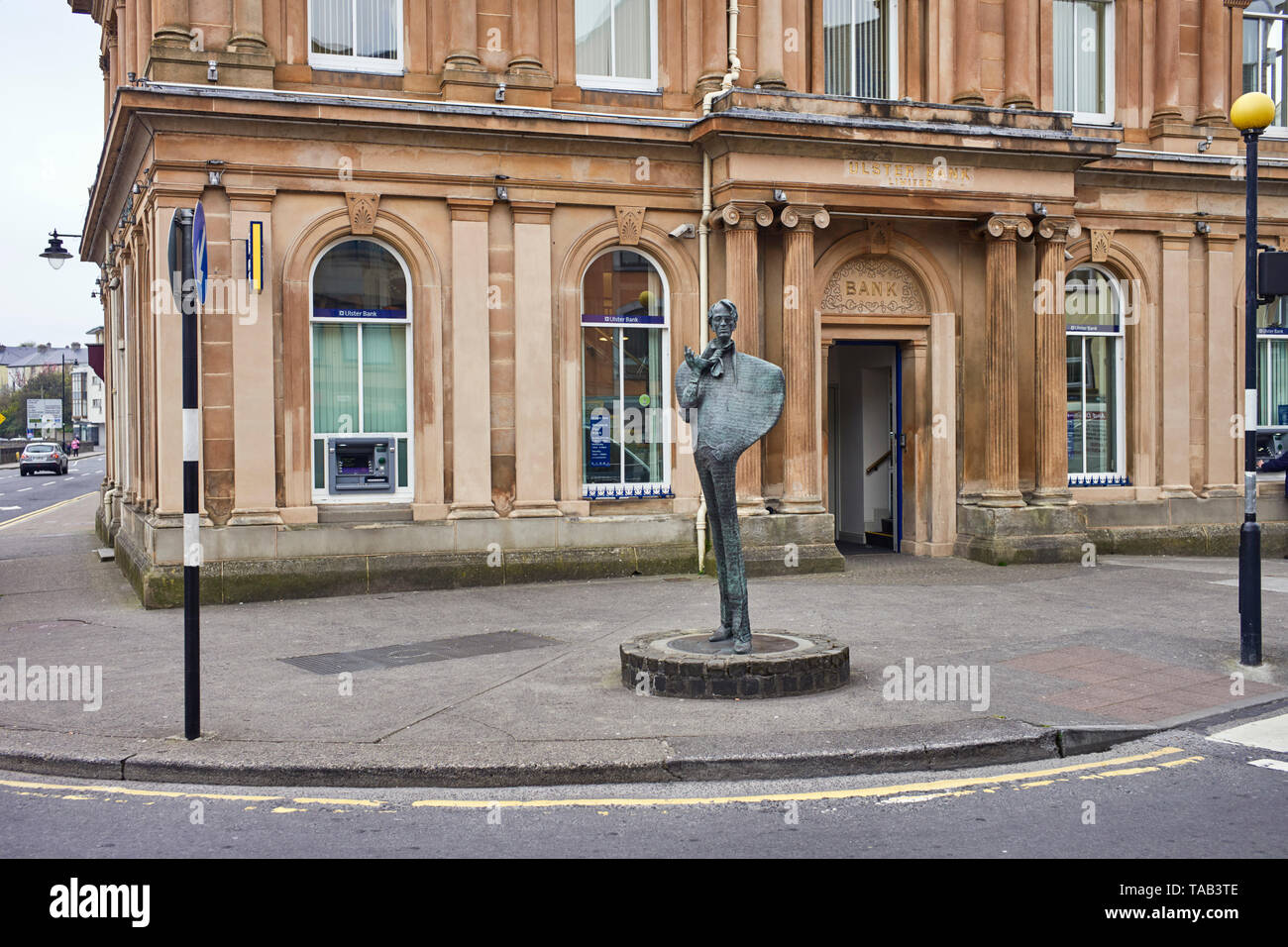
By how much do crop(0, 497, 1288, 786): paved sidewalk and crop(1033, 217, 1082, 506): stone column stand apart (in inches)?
70.0

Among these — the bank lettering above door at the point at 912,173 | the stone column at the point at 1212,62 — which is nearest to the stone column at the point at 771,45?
the bank lettering above door at the point at 912,173

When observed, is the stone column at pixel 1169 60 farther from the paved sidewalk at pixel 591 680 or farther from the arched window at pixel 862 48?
the paved sidewalk at pixel 591 680

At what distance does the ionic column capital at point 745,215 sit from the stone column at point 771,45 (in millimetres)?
1718

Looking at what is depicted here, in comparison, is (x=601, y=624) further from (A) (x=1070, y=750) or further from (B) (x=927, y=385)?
(B) (x=927, y=385)

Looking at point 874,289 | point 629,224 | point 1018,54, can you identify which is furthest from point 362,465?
point 1018,54

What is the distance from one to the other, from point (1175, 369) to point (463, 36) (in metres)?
11.6

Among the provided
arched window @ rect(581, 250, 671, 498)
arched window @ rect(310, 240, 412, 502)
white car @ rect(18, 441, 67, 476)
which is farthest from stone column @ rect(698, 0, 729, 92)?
white car @ rect(18, 441, 67, 476)

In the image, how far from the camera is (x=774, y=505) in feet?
53.0

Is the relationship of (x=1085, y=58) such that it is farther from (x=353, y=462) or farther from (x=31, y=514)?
(x=31, y=514)

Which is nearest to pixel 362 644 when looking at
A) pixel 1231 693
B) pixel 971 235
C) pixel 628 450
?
pixel 628 450

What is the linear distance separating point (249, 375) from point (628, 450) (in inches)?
194

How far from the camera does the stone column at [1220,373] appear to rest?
19.0 metres

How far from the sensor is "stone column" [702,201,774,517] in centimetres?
1582
